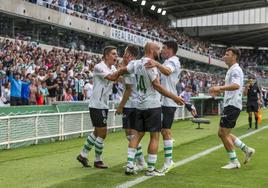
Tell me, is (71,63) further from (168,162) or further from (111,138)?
(168,162)

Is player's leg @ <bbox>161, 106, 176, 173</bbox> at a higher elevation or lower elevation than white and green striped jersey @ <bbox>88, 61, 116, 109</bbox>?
lower

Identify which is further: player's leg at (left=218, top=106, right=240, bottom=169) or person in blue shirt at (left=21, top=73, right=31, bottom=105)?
person in blue shirt at (left=21, top=73, right=31, bottom=105)

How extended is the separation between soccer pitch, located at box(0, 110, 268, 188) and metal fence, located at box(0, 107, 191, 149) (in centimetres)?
42

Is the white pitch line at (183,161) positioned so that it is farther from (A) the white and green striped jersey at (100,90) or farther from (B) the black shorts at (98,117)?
(A) the white and green striped jersey at (100,90)

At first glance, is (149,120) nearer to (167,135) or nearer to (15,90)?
(167,135)

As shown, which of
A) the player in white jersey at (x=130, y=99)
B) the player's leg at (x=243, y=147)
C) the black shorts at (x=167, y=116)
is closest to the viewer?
the player in white jersey at (x=130, y=99)

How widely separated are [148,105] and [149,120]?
0.24 m

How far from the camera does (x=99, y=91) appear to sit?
9086mm

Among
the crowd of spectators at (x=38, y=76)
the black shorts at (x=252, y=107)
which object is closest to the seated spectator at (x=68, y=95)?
the crowd of spectators at (x=38, y=76)

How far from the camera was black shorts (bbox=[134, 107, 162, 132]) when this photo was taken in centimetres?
817

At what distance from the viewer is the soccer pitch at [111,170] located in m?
7.74

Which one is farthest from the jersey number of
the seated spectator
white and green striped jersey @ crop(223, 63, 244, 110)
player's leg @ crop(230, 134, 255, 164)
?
the seated spectator

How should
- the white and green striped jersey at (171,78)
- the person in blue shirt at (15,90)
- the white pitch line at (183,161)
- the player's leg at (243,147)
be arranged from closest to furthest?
the white pitch line at (183,161) → the white and green striped jersey at (171,78) → the player's leg at (243,147) → the person in blue shirt at (15,90)

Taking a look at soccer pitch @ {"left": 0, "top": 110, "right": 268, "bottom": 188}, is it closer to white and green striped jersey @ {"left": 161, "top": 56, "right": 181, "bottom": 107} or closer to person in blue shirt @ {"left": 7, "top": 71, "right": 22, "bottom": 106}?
white and green striped jersey @ {"left": 161, "top": 56, "right": 181, "bottom": 107}
